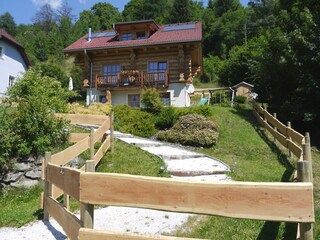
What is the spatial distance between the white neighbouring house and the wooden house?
24.2 ft

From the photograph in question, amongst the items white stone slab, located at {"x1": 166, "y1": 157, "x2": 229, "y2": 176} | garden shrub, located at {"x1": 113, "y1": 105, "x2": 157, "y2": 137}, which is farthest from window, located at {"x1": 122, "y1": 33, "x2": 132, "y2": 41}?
white stone slab, located at {"x1": 166, "y1": 157, "x2": 229, "y2": 176}

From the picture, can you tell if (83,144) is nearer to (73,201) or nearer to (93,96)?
(73,201)

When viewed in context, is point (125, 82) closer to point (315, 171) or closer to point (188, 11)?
point (315, 171)

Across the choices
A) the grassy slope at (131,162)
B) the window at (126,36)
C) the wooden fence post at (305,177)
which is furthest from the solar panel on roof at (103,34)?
the wooden fence post at (305,177)

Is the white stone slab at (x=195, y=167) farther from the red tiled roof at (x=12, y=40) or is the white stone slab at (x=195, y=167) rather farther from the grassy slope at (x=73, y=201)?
the red tiled roof at (x=12, y=40)

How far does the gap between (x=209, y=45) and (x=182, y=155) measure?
5442 cm

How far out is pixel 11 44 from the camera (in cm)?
3048

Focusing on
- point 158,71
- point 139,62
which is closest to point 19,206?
point 158,71

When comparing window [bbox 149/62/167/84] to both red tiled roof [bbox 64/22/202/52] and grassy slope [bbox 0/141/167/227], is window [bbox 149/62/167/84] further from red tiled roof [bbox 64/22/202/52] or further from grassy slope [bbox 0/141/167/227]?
grassy slope [bbox 0/141/167/227]

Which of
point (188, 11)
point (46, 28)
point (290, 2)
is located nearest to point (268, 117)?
point (290, 2)

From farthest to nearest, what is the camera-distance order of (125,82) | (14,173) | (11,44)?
(11,44) < (125,82) < (14,173)

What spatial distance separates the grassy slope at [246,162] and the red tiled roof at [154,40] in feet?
25.3

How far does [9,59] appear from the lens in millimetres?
30359

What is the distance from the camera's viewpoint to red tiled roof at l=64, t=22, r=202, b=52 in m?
23.4
